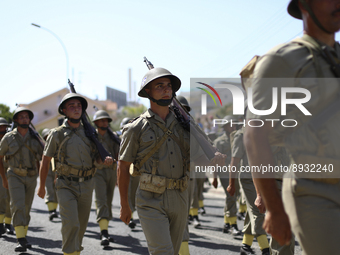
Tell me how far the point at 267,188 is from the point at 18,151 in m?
7.10

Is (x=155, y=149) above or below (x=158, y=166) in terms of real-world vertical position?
above

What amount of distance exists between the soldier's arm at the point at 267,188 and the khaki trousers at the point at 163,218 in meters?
1.85

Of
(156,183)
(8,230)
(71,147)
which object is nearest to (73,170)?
(71,147)

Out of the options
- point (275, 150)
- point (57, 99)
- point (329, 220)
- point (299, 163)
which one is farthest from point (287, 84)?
point (57, 99)

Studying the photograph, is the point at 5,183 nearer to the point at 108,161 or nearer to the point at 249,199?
the point at 108,161

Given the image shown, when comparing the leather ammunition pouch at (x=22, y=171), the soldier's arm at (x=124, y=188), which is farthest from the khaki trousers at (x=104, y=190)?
the soldier's arm at (x=124, y=188)

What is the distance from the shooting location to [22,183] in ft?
27.9

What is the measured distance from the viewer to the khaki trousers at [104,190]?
356 inches

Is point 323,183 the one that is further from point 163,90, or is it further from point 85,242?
point 85,242

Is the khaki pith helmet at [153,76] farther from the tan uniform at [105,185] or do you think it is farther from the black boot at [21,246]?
the tan uniform at [105,185]

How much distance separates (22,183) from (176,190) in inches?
197

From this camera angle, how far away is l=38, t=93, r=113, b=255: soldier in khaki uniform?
6.39 metres

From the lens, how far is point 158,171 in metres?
4.45

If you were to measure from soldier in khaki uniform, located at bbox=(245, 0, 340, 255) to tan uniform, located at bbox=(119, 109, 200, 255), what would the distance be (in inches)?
75.8
